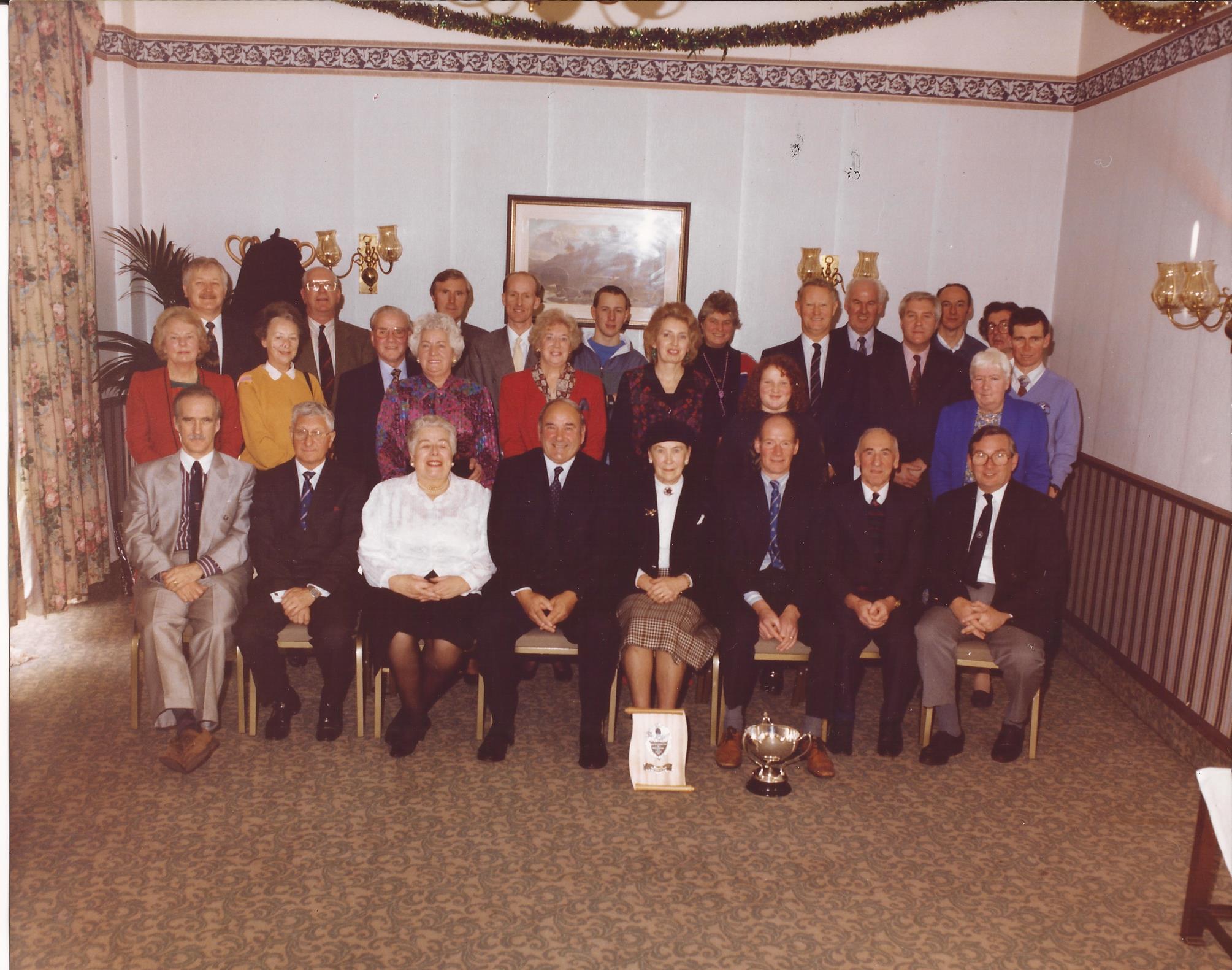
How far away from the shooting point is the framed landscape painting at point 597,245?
250 inches

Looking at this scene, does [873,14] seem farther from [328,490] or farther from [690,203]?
[328,490]

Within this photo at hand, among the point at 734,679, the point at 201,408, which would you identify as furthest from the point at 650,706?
the point at 201,408

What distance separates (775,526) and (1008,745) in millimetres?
1252

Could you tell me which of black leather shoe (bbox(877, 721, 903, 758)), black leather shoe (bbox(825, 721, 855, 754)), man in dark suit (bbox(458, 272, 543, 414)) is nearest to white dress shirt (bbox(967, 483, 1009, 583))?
black leather shoe (bbox(877, 721, 903, 758))

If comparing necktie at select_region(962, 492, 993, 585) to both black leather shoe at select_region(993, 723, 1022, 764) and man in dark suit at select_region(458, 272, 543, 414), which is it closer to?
black leather shoe at select_region(993, 723, 1022, 764)

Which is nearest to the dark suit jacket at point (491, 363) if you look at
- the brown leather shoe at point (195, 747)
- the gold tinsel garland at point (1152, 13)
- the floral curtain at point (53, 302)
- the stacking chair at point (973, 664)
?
the floral curtain at point (53, 302)

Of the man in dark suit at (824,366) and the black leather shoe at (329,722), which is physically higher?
the man in dark suit at (824,366)

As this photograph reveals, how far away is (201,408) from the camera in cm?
404

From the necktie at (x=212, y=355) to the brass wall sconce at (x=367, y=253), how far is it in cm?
128

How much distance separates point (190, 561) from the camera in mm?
4113

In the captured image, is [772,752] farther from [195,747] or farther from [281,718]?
[195,747]

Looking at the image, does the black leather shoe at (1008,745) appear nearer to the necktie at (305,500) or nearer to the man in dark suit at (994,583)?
the man in dark suit at (994,583)

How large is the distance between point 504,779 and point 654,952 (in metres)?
1.10


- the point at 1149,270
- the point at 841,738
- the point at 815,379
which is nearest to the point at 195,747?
the point at 841,738
